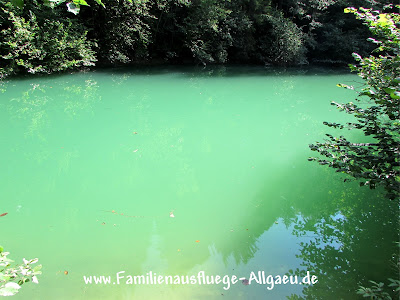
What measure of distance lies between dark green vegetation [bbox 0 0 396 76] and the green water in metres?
3.27

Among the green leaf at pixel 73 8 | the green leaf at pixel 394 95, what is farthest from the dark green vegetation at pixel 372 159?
the green leaf at pixel 73 8

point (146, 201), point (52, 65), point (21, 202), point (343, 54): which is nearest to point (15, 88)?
point (52, 65)

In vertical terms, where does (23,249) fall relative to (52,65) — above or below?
above

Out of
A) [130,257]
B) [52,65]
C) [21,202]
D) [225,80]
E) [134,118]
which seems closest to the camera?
[130,257]

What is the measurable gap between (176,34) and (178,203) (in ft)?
37.0

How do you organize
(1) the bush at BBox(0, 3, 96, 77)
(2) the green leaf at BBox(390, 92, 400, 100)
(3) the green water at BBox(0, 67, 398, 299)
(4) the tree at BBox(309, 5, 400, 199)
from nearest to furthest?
1. (2) the green leaf at BBox(390, 92, 400, 100)
2. (4) the tree at BBox(309, 5, 400, 199)
3. (3) the green water at BBox(0, 67, 398, 299)
4. (1) the bush at BBox(0, 3, 96, 77)

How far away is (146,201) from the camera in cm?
338

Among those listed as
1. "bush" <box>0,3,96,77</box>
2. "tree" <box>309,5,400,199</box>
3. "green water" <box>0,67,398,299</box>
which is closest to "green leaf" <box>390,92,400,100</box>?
"tree" <box>309,5,400,199</box>

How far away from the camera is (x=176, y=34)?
1323 centimetres

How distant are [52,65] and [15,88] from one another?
71.9 inches

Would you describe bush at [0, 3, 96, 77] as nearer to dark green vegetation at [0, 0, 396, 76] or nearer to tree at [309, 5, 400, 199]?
dark green vegetation at [0, 0, 396, 76]

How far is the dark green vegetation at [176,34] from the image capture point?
9180 mm

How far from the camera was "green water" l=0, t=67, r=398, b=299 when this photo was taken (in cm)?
241

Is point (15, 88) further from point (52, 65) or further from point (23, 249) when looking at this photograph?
point (23, 249)
